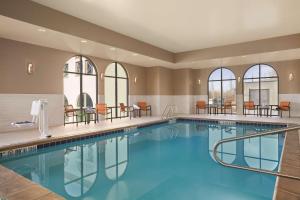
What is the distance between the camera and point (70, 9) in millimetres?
4926

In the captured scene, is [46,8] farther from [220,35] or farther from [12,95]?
[220,35]

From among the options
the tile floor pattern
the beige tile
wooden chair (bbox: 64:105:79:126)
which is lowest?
the beige tile

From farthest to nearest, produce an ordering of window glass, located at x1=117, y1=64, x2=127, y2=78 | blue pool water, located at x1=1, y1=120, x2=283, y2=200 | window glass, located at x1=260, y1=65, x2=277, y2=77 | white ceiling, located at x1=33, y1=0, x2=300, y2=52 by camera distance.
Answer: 1. window glass, located at x1=260, y1=65, x2=277, y2=77
2. window glass, located at x1=117, y1=64, x2=127, y2=78
3. white ceiling, located at x1=33, y1=0, x2=300, y2=52
4. blue pool water, located at x1=1, y1=120, x2=283, y2=200

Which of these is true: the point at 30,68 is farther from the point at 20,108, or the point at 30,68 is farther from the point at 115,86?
the point at 115,86

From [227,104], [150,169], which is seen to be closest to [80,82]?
[150,169]

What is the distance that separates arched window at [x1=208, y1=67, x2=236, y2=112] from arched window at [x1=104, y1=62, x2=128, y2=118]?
4.72 metres

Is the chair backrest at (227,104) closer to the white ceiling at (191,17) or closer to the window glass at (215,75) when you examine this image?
the window glass at (215,75)

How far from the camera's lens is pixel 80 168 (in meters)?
3.76

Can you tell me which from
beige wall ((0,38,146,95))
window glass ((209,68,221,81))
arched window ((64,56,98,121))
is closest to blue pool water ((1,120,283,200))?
beige wall ((0,38,146,95))

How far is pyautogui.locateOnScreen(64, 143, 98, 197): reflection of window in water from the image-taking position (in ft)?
9.59

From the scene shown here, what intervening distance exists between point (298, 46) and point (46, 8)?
749 centimetres

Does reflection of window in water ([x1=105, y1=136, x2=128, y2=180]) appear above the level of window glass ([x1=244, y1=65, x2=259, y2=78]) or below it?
below

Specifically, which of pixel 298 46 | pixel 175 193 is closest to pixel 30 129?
pixel 175 193

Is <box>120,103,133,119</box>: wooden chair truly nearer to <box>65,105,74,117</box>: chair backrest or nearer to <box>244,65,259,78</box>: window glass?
<box>65,105,74,117</box>: chair backrest
